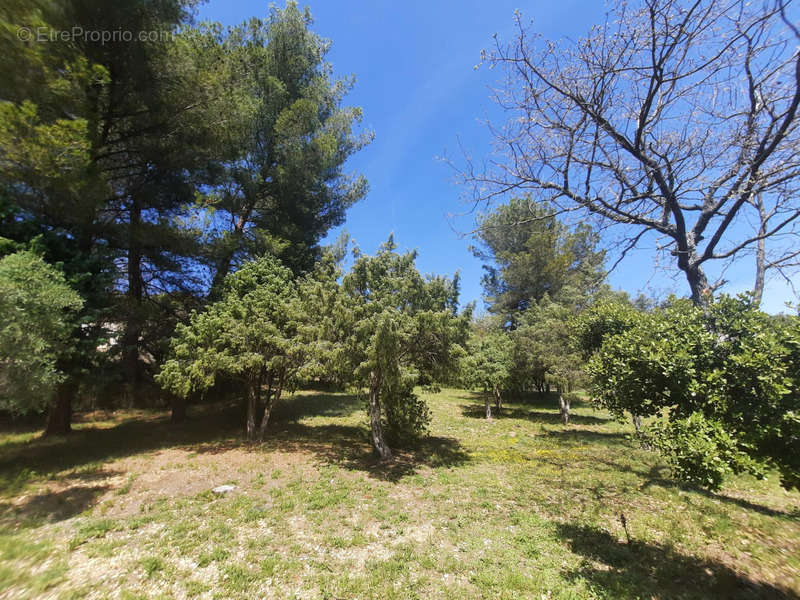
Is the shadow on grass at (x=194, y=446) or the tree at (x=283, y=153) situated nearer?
the shadow on grass at (x=194, y=446)

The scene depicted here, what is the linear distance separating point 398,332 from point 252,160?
14.3 m

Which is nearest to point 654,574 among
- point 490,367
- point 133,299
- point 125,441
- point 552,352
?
point 552,352

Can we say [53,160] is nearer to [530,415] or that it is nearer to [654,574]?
[654,574]

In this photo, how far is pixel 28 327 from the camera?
7070 mm

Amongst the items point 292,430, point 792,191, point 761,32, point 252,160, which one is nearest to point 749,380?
point 792,191

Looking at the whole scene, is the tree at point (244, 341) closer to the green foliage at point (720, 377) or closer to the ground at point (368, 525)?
the ground at point (368, 525)

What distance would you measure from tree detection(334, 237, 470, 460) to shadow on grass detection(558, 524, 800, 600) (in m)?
5.23

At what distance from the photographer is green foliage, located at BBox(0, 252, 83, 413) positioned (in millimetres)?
6602

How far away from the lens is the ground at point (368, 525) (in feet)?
15.7

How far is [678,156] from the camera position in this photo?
5148 millimetres

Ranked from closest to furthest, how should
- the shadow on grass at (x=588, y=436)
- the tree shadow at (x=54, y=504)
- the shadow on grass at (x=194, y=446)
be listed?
1. the tree shadow at (x=54, y=504)
2. the shadow on grass at (x=194, y=446)
3. the shadow on grass at (x=588, y=436)

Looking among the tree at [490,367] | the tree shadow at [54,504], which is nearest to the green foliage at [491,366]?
the tree at [490,367]

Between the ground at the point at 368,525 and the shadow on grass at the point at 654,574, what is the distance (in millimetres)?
31

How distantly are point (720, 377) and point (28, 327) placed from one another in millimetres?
13443
